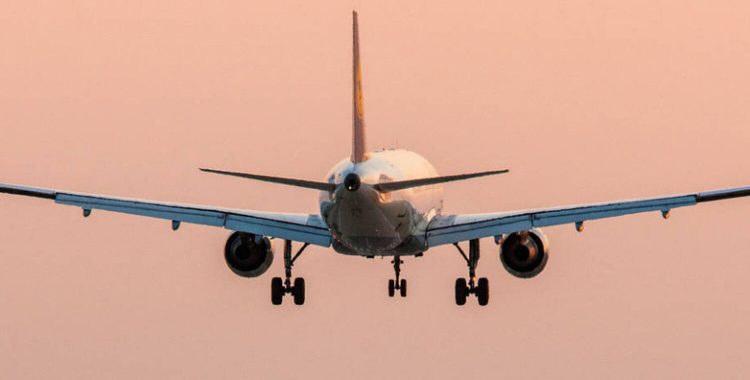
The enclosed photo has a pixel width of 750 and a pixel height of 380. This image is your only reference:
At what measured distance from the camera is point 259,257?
122 meters

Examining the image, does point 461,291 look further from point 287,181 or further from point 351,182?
point 287,181

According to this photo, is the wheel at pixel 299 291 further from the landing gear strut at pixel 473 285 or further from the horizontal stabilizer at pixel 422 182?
the horizontal stabilizer at pixel 422 182

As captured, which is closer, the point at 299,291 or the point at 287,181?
the point at 287,181

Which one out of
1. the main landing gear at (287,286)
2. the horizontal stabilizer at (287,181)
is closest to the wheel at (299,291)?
the main landing gear at (287,286)

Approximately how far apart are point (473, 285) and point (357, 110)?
1263 centimetres

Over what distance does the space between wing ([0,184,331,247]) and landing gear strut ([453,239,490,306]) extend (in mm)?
7404

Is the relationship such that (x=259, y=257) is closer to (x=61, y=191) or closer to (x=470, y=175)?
(x=61, y=191)

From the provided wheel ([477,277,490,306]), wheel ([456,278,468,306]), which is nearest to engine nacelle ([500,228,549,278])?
wheel ([477,277,490,306])

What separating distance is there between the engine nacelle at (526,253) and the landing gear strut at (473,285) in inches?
91.9

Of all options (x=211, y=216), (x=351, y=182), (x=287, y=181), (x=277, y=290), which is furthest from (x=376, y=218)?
(x=277, y=290)

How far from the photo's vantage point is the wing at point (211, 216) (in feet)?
385

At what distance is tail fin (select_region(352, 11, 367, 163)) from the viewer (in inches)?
4380

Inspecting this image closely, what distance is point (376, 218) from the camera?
110812 millimetres

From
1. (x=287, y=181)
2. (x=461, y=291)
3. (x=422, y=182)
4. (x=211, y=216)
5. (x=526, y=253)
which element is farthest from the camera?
(x=461, y=291)
